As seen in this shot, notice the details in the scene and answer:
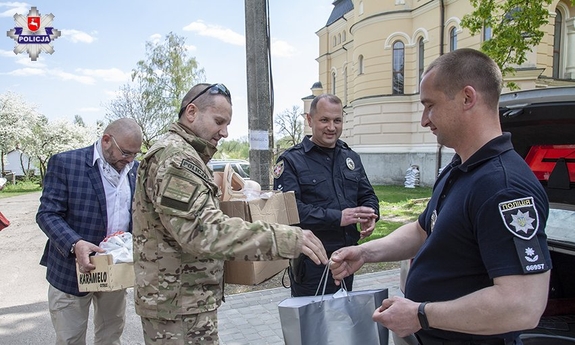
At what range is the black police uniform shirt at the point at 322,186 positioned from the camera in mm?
3076

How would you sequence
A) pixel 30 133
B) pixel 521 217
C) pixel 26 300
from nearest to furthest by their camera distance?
pixel 521 217
pixel 26 300
pixel 30 133

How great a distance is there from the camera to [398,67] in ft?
66.7

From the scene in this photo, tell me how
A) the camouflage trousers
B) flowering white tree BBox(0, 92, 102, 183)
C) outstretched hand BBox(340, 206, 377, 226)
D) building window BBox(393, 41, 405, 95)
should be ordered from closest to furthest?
1. the camouflage trousers
2. outstretched hand BBox(340, 206, 377, 226)
3. building window BBox(393, 41, 405, 95)
4. flowering white tree BBox(0, 92, 102, 183)

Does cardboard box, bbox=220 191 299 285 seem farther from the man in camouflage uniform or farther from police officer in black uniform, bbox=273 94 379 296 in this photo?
police officer in black uniform, bbox=273 94 379 296

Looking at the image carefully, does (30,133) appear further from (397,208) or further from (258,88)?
(258,88)

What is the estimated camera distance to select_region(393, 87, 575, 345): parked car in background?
2215 millimetres

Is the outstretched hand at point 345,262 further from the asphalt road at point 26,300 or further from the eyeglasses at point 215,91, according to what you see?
the asphalt road at point 26,300

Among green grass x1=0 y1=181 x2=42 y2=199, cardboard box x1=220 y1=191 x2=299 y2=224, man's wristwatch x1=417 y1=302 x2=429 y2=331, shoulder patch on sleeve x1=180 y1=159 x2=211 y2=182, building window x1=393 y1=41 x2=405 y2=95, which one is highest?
building window x1=393 y1=41 x2=405 y2=95

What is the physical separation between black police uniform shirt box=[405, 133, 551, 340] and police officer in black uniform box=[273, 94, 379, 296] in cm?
136

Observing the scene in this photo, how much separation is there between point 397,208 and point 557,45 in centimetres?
1022

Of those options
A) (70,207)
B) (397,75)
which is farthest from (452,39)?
(70,207)

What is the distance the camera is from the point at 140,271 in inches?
81.7

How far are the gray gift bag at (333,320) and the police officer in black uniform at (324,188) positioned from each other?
3.68 ft

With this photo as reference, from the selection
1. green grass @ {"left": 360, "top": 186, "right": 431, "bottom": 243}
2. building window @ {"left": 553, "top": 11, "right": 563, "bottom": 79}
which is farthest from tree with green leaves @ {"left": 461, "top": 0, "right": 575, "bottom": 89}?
Result: building window @ {"left": 553, "top": 11, "right": 563, "bottom": 79}
